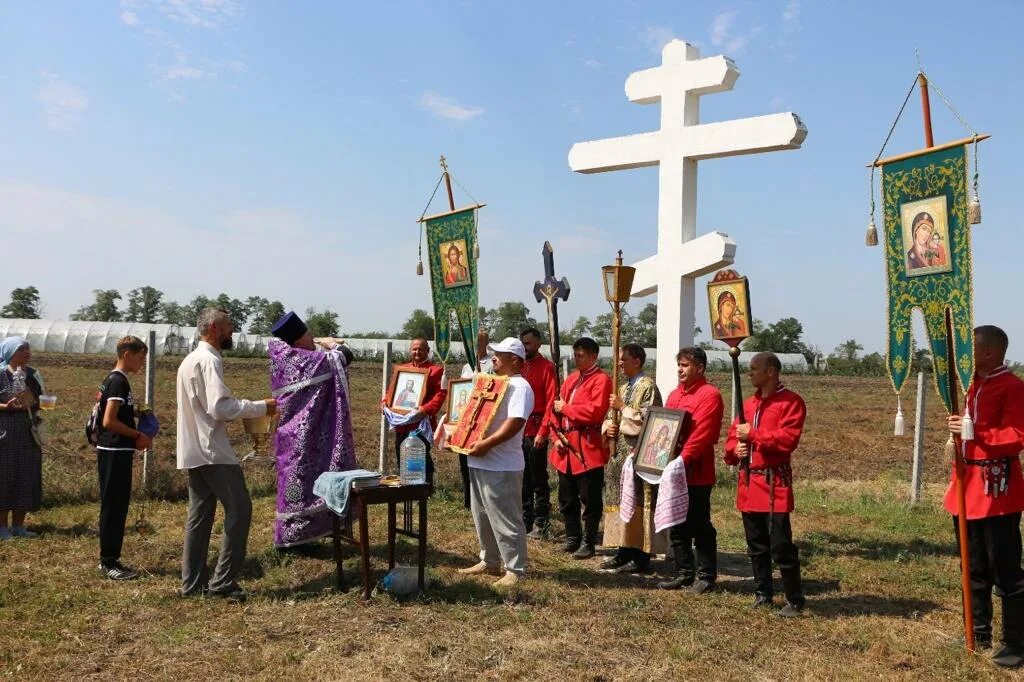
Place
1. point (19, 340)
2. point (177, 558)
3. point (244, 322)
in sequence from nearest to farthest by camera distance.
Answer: point (177, 558) < point (19, 340) < point (244, 322)

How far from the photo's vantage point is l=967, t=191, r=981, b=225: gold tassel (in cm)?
521

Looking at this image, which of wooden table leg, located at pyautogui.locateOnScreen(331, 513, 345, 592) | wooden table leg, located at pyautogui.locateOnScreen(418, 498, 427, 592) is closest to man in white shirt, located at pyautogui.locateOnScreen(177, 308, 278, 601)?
wooden table leg, located at pyautogui.locateOnScreen(331, 513, 345, 592)

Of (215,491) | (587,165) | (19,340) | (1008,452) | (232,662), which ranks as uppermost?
(587,165)

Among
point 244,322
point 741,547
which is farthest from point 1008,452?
point 244,322

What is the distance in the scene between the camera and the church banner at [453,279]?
28.0ft

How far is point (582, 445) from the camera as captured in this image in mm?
7285

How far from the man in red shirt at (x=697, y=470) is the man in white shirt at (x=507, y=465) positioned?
120 cm

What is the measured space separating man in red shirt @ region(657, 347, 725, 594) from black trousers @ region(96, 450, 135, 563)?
13.5 ft

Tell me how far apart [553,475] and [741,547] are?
13.2 ft

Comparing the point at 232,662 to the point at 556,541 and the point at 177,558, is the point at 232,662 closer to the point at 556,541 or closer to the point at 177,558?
the point at 177,558

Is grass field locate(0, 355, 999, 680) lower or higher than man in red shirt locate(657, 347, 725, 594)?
lower

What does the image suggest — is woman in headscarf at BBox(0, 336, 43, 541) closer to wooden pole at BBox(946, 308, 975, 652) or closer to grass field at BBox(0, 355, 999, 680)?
grass field at BBox(0, 355, 999, 680)

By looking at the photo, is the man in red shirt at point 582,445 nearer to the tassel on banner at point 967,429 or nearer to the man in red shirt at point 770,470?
the man in red shirt at point 770,470

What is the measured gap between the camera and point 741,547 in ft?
26.0
